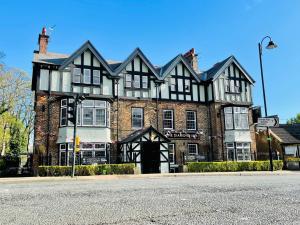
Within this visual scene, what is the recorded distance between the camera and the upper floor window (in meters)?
28.2

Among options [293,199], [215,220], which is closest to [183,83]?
[293,199]

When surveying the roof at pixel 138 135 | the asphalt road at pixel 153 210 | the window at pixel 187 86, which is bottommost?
the asphalt road at pixel 153 210

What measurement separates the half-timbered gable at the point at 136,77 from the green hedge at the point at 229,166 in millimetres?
7968

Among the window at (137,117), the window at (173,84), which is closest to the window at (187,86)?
the window at (173,84)

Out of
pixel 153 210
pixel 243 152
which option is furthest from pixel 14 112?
pixel 153 210

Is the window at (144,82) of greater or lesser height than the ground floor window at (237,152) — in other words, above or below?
above

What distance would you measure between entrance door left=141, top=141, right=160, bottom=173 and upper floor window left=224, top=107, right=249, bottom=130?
8.14 meters

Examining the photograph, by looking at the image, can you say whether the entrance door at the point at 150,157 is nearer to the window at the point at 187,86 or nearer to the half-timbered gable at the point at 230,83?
the window at the point at 187,86

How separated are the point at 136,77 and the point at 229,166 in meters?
11.8

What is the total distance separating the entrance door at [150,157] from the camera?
24.7 m

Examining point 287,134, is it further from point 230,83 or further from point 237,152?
point 230,83

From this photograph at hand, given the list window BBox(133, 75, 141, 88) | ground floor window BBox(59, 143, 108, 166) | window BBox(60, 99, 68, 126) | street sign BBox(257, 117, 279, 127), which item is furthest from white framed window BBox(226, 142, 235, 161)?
window BBox(60, 99, 68, 126)

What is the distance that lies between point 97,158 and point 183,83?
11655mm

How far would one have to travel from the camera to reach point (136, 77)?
26891 mm
